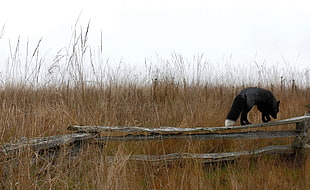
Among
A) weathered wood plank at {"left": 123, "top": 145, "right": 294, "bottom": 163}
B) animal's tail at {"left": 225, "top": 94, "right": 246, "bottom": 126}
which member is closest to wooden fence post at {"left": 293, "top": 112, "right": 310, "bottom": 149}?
weathered wood plank at {"left": 123, "top": 145, "right": 294, "bottom": 163}

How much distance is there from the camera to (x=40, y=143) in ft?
8.98

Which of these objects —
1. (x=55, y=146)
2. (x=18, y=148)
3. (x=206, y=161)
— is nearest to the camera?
(x=18, y=148)

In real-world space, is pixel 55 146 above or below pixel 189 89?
below

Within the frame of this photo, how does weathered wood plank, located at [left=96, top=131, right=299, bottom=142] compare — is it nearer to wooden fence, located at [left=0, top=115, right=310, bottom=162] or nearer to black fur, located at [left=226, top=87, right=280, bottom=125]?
wooden fence, located at [left=0, top=115, right=310, bottom=162]

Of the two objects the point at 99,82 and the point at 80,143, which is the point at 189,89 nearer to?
the point at 99,82

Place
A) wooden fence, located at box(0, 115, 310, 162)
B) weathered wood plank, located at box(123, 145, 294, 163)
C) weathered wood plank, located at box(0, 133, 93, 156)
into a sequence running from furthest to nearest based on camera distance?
1. weathered wood plank, located at box(123, 145, 294, 163)
2. wooden fence, located at box(0, 115, 310, 162)
3. weathered wood plank, located at box(0, 133, 93, 156)

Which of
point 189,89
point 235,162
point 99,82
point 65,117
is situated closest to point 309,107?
point 189,89

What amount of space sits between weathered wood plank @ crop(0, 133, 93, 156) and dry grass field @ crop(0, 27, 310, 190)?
3.7 inches

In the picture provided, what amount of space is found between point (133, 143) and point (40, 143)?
1385mm

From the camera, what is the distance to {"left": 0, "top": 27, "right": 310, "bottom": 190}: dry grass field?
2.50 metres

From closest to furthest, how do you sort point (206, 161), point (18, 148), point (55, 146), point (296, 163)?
point (18, 148)
point (55, 146)
point (206, 161)
point (296, 163)

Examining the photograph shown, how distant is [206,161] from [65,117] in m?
1.79

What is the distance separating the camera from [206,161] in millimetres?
3588

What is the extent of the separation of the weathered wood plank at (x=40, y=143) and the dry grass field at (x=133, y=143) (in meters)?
0.09
